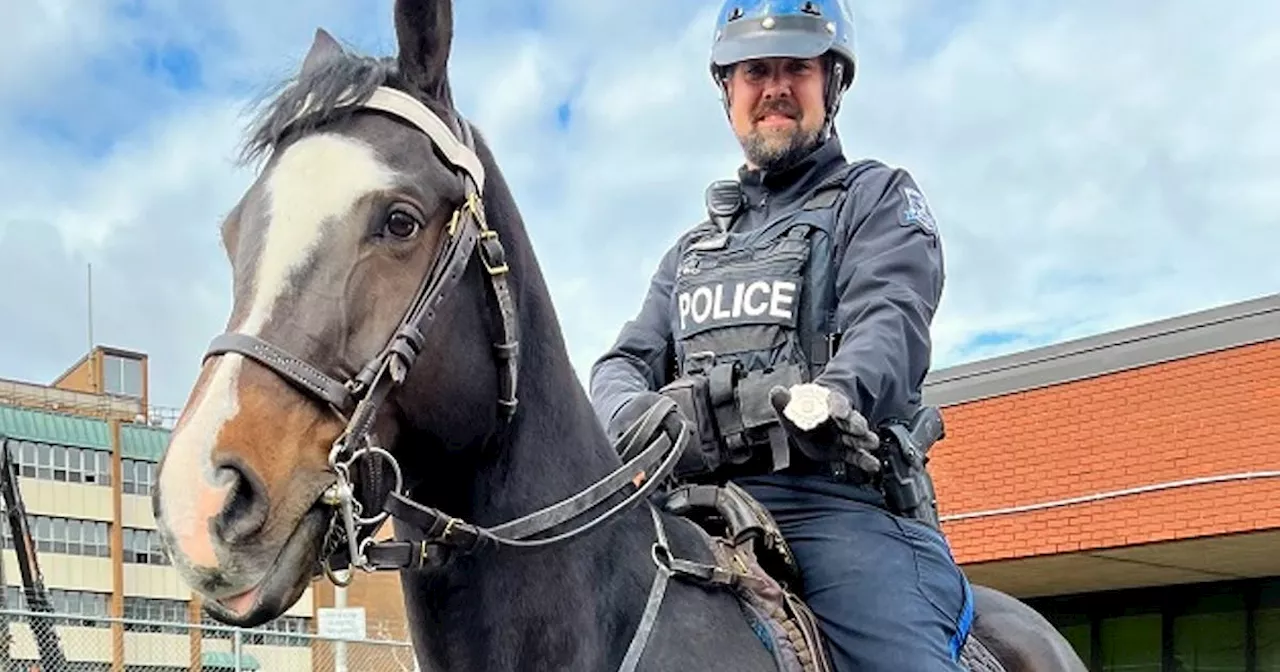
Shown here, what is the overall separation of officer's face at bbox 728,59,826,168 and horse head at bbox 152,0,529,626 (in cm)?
112

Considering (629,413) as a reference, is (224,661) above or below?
above

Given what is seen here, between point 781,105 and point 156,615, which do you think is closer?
point 781,105

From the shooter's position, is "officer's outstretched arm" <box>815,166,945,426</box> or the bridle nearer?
the bridle

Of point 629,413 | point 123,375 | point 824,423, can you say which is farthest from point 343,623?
point 123,375

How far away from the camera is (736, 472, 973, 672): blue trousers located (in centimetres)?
307

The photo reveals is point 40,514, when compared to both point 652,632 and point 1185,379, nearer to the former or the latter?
point 1185,379

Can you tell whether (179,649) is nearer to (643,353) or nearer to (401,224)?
(643,353)

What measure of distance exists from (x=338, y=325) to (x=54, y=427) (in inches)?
2105

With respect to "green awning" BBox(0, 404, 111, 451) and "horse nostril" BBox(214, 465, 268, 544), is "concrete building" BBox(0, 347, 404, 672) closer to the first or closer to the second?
"green awning" BBox(0, 404, 111, 451)

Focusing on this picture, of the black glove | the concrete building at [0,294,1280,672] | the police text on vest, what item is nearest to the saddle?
the black glove

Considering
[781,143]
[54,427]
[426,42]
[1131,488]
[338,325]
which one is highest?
[54,427]

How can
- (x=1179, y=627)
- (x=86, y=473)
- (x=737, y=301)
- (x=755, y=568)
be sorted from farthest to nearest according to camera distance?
1. (x=86, y=473)
2. (x=1179, y=627)
3. (x=737, y=301)
4. (x=755, y=568)

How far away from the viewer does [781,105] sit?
3670 mm

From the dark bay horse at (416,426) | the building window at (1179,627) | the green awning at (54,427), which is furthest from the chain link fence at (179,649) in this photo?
the green awning at (54,427)
